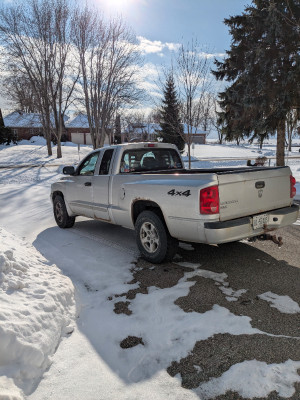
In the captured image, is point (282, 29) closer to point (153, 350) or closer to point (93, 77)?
point (93, 77)

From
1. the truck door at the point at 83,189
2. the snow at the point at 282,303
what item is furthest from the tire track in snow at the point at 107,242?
the snow at the point at 282,303

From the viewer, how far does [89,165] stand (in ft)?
20.4

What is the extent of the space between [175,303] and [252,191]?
5.96 feet

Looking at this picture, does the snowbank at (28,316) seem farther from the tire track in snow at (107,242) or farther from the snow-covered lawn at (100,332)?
the tire track in snow at (107,242)

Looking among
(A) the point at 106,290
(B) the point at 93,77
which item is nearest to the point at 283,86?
(B) the point at 93,77

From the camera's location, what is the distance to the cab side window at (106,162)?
561cm

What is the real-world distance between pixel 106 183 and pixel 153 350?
10.9ft

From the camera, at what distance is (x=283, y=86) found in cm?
1482

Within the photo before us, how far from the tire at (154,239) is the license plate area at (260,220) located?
1.12 m

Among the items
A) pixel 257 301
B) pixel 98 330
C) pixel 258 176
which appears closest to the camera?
pixel 98 330

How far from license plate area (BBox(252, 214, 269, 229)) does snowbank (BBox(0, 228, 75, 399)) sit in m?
2.51

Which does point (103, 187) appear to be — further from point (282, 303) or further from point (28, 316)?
point (282, 303)

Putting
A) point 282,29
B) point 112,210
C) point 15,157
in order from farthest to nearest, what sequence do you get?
point 15,157 < point 282,29 < point 112,210

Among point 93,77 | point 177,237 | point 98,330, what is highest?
point 93,77
